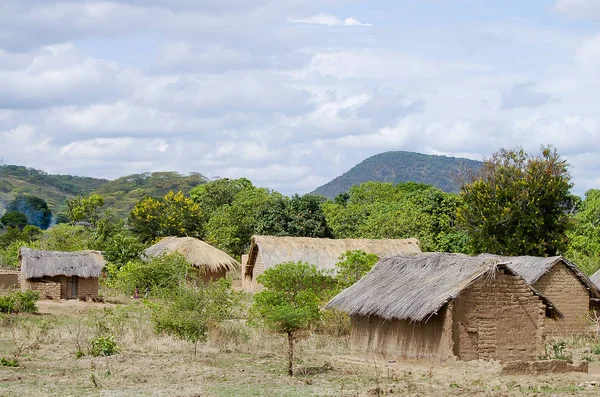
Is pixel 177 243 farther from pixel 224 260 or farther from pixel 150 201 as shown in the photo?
pixel 150 201

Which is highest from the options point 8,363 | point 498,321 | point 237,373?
point 498,321

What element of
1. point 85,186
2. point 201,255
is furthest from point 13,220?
point 85,186

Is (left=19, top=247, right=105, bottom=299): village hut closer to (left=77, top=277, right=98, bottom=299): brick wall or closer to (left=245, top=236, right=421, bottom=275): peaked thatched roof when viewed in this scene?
(left=77, top=277, right=98, bottom=299): brick wall

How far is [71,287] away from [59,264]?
1.12 metres

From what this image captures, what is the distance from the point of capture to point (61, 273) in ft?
113

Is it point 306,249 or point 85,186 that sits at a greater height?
point 85,186

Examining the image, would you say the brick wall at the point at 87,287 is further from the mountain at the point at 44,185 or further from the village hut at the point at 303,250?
the mountain at the point at 44,185

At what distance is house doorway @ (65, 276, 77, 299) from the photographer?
35.1 meters

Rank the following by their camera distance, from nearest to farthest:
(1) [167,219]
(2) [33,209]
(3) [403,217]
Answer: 1. (3) [403,217]
2. (1) [167,219]
3. (2) [33,209]

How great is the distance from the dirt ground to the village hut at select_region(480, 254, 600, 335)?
221 inches

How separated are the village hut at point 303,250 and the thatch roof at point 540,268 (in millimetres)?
7751

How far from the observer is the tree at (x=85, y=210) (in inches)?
2213

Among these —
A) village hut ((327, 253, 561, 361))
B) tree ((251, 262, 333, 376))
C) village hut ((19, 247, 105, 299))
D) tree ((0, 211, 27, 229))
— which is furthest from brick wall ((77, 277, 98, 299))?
tree ((0, 211, 27, 229))

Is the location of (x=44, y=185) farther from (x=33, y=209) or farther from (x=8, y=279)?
(x=8, y=279)
